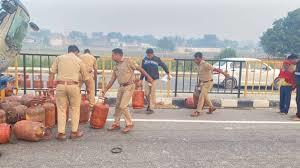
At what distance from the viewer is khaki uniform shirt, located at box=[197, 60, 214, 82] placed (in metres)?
7.80

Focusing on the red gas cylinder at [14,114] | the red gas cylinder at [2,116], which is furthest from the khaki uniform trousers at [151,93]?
the red gas cylinder at [2,116]

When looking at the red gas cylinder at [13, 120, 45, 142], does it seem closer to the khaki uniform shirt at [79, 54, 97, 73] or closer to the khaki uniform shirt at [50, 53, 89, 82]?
the khaki uniform shirt at [50, 53, 89, 82]

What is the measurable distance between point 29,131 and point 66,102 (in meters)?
0.76

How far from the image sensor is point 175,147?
5469mm

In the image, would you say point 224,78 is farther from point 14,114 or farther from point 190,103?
point 14,114

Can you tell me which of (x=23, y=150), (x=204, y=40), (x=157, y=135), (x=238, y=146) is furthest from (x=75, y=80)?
(x=204, y=40)

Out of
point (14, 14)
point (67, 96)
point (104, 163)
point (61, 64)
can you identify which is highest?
point (14, 14)

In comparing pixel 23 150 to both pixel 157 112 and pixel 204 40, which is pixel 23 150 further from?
pixel 204 40

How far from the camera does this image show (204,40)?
155250 millimetres

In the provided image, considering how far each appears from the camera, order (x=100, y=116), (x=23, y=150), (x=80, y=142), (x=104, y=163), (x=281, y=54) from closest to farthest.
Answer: (x=104, y=163), (x=23, y=150), (x=80, y=142), (x=100, y=116), (x=281, y=54)

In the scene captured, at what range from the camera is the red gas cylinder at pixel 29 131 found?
5.38m

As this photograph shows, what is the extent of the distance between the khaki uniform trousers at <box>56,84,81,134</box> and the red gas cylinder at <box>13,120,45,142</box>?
0.33 meters

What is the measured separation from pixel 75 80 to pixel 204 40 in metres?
153

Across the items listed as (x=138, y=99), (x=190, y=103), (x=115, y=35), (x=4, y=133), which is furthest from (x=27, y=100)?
(x=115, y=35)
